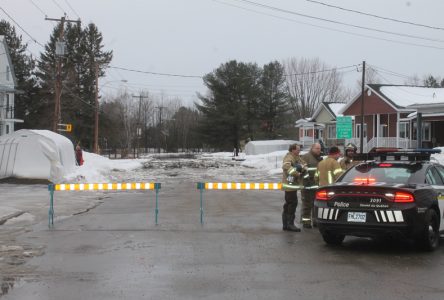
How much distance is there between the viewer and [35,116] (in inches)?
2697

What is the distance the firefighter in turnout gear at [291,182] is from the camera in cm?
1072

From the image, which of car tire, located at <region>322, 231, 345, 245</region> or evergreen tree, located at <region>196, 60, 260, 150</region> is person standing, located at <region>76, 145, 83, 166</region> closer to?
car tire, located at <region>322, 231, 345, 245</region>

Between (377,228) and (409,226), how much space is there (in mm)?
463

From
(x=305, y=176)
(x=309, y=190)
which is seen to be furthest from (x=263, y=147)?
(x=305, y=176)

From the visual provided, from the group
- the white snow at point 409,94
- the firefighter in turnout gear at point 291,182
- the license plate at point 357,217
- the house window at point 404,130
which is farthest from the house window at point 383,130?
the license plate at point 357,217

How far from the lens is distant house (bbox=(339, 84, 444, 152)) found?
4159cm

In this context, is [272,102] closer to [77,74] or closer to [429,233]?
[77,74]

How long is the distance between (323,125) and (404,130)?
2167 cm

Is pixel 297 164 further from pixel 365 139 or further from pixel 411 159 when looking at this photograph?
pixel 365 139

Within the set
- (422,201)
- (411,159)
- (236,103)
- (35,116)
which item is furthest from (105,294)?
(236,103)

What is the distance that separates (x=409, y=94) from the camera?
1799 inches

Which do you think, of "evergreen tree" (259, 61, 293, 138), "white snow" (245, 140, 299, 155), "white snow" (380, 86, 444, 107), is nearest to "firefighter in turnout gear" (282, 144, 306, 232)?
"white snow" (380, 86, 444, 107)

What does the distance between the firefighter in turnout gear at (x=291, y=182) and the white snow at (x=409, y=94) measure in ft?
111

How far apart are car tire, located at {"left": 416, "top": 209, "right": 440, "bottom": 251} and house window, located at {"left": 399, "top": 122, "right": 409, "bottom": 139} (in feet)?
121
